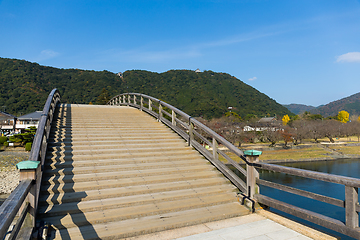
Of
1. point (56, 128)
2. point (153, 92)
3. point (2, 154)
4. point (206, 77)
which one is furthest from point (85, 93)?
point (56, 128)

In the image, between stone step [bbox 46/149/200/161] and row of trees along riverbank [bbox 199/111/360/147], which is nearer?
stone step [bbox 46/149/200/161]

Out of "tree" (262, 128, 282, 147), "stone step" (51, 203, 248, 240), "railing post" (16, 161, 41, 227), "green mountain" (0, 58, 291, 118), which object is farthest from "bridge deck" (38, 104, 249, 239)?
"green mountain" (0, 58, 291, 118)

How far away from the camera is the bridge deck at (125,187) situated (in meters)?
3.86

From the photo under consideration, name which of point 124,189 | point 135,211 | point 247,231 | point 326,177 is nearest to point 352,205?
point 326,177

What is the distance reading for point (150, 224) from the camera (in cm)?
388

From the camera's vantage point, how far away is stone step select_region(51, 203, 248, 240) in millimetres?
3527

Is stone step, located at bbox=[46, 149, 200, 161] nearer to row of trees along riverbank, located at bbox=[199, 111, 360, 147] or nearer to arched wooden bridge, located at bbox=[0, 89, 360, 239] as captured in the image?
arched wooden bridge, located at bbox=[0, 89, 360, 239]

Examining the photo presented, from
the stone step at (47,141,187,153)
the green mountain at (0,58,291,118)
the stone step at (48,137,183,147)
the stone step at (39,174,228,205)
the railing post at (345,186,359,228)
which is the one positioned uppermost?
the green mountain at (0,58,291,118)

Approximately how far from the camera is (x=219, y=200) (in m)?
4.82

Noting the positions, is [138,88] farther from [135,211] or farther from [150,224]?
[150,224]

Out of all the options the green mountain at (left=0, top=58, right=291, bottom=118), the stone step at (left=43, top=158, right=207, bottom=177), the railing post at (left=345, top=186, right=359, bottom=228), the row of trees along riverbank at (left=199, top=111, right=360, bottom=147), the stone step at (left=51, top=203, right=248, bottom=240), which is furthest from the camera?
the green mountain at (left=0, top=58, right=291, bottom=118)

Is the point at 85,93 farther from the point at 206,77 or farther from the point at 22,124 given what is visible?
the point at 206,77

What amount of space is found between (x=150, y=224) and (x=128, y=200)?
83 centimetres

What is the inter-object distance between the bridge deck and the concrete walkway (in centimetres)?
16
